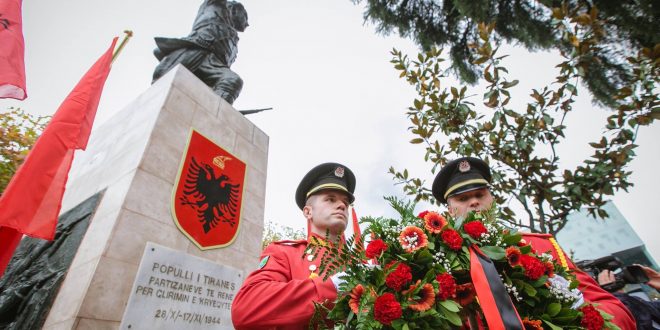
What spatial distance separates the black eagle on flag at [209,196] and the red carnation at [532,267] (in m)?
2.85

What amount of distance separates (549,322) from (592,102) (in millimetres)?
5213

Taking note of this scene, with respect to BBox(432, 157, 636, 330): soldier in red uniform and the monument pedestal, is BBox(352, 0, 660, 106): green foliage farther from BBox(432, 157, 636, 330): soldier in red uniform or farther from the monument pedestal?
the monument pedestal

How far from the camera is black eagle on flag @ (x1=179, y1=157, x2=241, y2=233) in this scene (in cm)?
325

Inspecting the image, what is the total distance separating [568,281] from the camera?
51.1 inches

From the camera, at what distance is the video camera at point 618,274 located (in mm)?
2436

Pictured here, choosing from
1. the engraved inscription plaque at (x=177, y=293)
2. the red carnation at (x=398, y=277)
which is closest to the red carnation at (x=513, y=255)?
the red carnation at (x=398, y=277)

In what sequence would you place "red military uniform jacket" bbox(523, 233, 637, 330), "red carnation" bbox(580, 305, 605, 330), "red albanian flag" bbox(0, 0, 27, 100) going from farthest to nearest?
"red albanian flag" bbox(0, 0, 27, 100), "red military uniform jacket" bbox(523, 233, 637, 330), "red carnation" bbox(580, 305, 605, 330)

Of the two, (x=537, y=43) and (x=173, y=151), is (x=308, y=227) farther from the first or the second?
(x=537, y=43)

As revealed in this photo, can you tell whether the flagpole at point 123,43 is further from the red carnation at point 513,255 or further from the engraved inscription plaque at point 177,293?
the red carnation at point 513,255

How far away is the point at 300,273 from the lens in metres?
1.83

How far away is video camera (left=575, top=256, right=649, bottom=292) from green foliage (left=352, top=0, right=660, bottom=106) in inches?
77.3

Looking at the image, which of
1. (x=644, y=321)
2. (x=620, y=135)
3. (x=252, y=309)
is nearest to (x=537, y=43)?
(x=620, y=135)

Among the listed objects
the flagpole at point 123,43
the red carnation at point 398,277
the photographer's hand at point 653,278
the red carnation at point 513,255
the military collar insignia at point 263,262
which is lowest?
the red carnation at point 398,277

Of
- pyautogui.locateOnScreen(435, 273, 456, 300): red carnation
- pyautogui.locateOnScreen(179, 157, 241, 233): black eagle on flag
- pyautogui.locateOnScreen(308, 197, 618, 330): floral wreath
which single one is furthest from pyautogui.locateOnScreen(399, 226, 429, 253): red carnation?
pyautogui.locateOnScreen(179, 157, 241, 233): black eagle on flag
